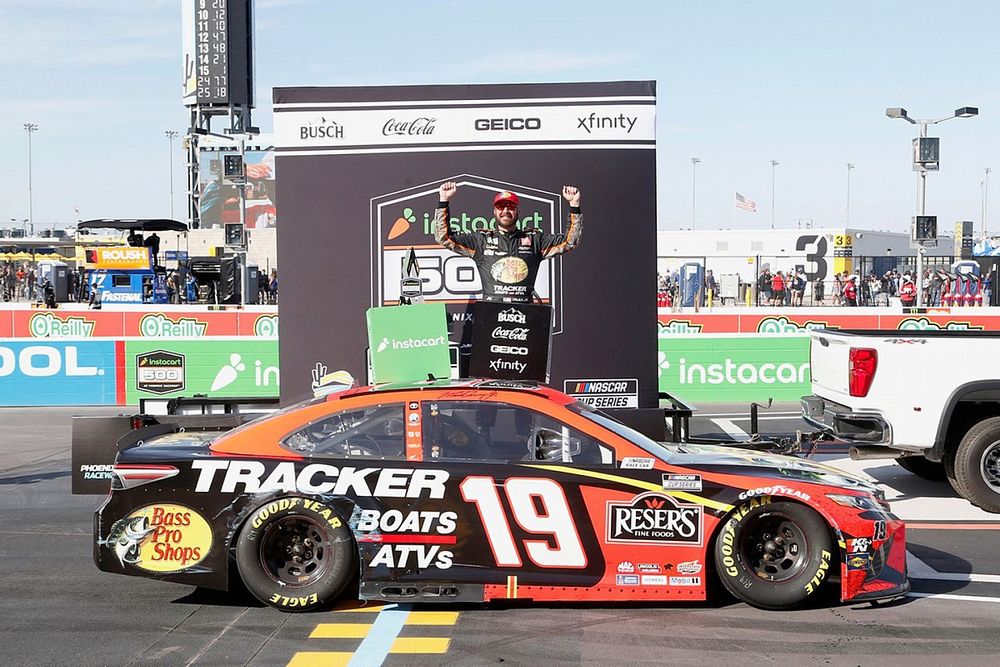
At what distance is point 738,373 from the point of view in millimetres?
17344

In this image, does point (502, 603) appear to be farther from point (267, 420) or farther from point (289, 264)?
point (289, 264)

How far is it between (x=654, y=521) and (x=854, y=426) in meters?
3.67

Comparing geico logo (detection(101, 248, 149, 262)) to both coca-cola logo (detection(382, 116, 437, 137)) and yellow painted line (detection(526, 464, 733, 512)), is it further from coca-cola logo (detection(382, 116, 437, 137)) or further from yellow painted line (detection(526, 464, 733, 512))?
yellow painted line (detection(526, 464, 733, 512))

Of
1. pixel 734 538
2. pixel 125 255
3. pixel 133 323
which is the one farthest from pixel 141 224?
pixel 734 538

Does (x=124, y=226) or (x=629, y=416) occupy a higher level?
(x=124, y=226)

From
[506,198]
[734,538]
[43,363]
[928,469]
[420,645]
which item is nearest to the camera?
[420,645]

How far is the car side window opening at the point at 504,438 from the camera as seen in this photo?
5836mm

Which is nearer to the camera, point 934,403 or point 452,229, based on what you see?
point 934,403

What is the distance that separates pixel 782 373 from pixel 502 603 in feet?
40.1

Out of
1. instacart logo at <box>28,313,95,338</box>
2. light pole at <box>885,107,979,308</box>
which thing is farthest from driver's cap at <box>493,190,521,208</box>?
light pole at <box>885,107,979,308</box>

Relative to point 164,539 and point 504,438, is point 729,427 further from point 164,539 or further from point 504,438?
point 164,539

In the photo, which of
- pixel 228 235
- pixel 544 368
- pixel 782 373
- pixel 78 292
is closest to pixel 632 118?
pixel 544 368

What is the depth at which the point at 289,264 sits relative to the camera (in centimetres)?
899

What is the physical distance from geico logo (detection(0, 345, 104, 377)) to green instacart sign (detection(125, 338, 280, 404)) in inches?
28.3
